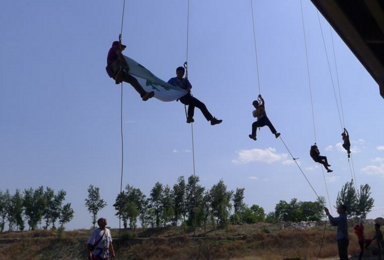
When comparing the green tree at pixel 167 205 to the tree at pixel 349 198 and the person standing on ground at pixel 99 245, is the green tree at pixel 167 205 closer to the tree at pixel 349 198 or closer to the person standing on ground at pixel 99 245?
the tree at pixel 349 198

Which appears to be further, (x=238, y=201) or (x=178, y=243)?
(x=238, y=201)

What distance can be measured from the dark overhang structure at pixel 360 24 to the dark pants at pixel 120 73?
23.1 feet

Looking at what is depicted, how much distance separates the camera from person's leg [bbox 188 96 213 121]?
41.3 ft

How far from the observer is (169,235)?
2053 inches

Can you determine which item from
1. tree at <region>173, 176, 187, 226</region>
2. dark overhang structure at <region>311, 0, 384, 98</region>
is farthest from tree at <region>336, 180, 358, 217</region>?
dark overhang structure at <region>311, 0, 384, 98</region>

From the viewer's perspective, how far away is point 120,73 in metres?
9.41

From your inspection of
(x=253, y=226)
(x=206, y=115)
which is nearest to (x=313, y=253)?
(x=206, y=115)

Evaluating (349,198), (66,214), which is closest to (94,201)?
(66,214)

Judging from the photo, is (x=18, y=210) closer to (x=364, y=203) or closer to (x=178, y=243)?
(x=178, y=243)

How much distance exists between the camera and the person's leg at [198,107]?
1260cm

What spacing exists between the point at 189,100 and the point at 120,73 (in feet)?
11.3

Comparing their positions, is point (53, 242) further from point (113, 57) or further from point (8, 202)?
point (113, 57)

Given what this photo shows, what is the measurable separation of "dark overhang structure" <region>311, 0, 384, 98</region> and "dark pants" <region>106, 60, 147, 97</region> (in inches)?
277

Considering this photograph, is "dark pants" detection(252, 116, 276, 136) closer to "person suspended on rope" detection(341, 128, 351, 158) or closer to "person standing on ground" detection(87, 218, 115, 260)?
"person suspended on rope" detection(341, 128, 351, 158)
